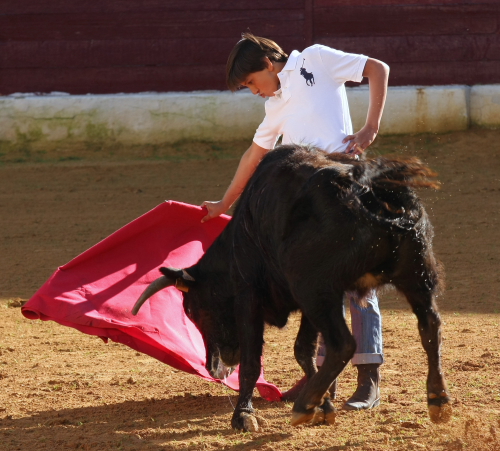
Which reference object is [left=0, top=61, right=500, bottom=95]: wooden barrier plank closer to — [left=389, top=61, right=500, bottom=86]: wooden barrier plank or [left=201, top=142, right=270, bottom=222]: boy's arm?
[left=389, top=61, right=500, bottom=86]: wooden barrier plank

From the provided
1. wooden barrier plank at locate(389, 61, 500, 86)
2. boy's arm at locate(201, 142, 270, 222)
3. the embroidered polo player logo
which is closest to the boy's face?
the embroidered polo player logo

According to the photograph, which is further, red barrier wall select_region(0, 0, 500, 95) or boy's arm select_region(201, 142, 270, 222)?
red barrier wall select_region(0, 0, 500, 95)

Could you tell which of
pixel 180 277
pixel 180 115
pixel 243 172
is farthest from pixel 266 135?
pixel 180 115

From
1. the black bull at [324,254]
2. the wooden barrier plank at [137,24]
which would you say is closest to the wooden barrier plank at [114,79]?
the wooden barrier plank at [137,24]

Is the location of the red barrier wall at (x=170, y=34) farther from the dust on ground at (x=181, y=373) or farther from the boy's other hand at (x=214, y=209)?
the boy's other hand at (x=214, y=209)

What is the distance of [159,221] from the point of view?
4.54 metres

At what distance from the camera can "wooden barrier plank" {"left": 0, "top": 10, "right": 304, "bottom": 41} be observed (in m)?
9.85

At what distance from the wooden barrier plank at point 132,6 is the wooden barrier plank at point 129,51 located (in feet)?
1.21

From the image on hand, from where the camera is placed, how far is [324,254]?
2938 mm

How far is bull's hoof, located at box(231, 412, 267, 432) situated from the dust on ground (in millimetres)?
56

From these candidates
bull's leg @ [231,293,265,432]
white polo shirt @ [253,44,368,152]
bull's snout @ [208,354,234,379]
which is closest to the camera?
bull's leg @ [231,293,265,432]

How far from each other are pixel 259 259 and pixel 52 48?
23.8 feet

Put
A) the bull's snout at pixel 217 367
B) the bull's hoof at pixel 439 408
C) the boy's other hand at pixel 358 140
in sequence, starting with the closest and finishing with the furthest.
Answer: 1. the bull's hoof at pixel 439 408
2. the boy's other hand at pixel 358 140
3. the bull's snout at pixel 217 367

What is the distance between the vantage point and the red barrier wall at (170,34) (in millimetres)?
9781
